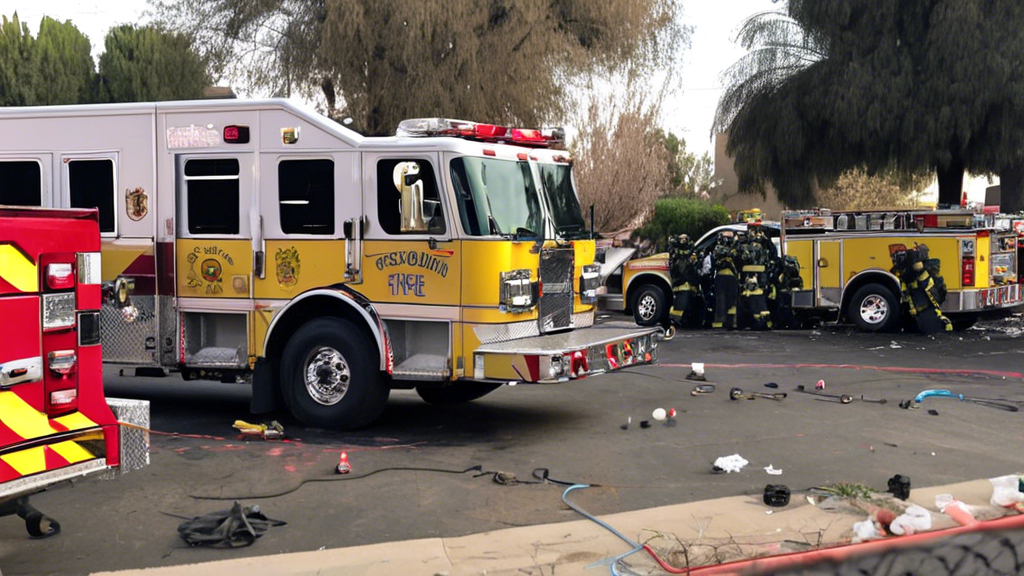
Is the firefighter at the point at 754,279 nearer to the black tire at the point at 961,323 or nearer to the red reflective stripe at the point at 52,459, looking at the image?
the black tire at the point at 961,323

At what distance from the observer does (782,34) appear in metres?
26.3

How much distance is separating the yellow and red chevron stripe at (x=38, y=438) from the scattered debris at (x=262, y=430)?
3654 millimetres

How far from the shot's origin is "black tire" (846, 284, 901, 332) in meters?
17.3

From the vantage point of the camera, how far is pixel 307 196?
9.61 meters

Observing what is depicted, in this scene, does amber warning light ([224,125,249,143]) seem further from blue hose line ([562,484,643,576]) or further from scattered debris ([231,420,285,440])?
blue hose line ([562,484,643,576])

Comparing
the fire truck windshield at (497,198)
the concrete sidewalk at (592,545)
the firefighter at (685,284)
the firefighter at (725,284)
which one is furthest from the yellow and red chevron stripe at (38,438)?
the firefighter at (685,284)

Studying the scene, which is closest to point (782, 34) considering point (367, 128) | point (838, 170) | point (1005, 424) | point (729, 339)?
point (838, 170)

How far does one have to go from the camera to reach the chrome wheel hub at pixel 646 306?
19.8 metres

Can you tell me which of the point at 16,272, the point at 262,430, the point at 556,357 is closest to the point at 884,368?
the point at 556,357

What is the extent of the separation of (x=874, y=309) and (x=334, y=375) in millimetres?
10699

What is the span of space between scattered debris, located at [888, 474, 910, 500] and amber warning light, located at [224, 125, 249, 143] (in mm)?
5855

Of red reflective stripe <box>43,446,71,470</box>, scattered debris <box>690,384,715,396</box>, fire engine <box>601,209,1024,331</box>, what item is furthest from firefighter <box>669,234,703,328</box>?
red reflective stripe <box>43,446,71,470</box>

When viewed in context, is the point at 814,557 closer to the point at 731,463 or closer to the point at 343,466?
the point at 731,463

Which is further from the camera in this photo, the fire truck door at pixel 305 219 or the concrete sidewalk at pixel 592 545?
the fire truck door at pixel 305 219
